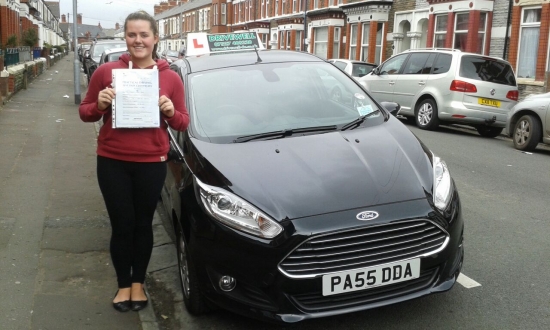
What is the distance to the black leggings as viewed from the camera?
142 inches

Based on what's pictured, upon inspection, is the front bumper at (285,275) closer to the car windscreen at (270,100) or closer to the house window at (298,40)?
the car windscreen at (270,100)

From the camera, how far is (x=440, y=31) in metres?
22.6

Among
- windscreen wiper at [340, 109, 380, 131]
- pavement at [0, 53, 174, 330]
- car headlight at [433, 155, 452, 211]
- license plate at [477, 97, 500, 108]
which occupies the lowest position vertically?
pavement at [0, 53, 174, 330]

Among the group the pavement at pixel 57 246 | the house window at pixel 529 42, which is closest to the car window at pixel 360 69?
the house window at pixel 529 42

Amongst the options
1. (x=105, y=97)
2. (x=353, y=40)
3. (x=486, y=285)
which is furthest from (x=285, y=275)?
(x=353, y=40)

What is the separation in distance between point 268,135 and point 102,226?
238cm

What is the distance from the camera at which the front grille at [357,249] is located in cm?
316

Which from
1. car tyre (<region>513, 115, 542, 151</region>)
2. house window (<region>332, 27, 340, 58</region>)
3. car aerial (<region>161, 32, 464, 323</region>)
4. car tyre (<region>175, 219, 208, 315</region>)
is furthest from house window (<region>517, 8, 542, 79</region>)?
car tyre (<region>175, 219, 208, 315</region>)

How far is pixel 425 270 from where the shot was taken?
3.40 meters

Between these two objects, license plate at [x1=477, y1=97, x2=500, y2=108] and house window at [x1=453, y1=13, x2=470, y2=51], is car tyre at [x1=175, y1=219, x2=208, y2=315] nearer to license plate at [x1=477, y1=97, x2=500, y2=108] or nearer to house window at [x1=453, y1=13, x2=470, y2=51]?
license plate at [x1=477, y1=97, x2=500, y2=108]

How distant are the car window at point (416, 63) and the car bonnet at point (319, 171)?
34.0 ft

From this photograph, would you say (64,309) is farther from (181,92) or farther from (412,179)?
(412,179)

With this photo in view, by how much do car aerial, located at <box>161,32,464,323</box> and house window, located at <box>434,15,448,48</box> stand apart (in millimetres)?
19409

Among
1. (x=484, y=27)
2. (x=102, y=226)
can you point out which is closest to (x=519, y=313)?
(x=102, y=226)
